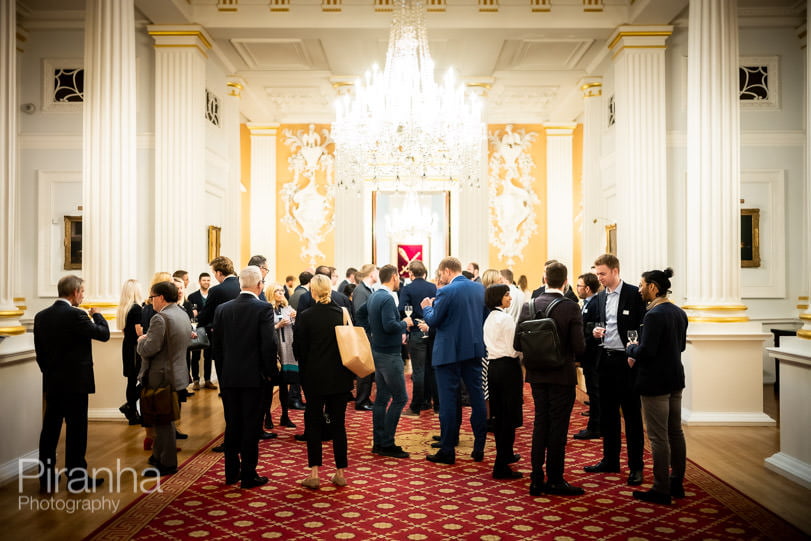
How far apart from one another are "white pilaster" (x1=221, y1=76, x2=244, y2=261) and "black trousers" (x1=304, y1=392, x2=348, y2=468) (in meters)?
7.71

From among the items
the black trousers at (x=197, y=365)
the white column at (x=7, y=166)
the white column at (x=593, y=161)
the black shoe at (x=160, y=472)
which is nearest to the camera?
the black shoe at (x=160, y=472)

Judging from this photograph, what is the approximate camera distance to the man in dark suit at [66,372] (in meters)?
4.79

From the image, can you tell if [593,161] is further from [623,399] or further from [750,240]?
[623,399]

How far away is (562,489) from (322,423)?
5.87 feet

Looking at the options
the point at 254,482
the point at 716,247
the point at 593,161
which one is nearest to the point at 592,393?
the point at 716,247

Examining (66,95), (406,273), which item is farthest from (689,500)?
(406,273)

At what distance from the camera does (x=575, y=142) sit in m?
16.0

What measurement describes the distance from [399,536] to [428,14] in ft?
26.4

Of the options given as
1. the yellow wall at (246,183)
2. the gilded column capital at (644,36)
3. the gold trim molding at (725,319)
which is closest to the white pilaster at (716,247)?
the gold trim molding at (725,319)

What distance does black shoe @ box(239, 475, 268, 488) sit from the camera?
5.00 metres

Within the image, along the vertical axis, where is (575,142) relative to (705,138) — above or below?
above

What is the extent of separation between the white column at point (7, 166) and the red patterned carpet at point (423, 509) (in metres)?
1.89

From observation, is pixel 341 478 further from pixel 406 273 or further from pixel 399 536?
pixel 406 273

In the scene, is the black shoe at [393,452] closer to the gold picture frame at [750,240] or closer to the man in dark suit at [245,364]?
the man in dark suit at [245,364]
